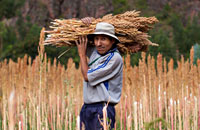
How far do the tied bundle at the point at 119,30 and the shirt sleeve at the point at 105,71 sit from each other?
234 mm

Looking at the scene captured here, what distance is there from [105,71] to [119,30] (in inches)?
13.6

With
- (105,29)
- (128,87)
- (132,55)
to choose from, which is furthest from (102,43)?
(132,55)

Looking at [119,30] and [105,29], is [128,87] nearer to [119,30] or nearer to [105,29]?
[119,30]

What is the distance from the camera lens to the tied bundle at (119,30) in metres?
2.35

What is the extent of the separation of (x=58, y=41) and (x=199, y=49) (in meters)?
4.11

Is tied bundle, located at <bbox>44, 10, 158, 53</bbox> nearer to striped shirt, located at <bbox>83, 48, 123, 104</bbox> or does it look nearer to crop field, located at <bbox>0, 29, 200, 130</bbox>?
striped shirt, located at <bbox>83, 48, 123, 104</bbox>

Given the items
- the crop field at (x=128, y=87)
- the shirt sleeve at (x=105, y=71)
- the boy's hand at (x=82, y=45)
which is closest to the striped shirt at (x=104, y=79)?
the shirt sleeve at (x=105, y=71)

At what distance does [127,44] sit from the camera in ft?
8.30

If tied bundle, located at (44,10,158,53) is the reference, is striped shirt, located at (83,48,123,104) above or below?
below

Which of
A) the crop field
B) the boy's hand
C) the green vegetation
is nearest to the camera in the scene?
the boy's hand

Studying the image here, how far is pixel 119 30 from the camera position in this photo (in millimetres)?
2361

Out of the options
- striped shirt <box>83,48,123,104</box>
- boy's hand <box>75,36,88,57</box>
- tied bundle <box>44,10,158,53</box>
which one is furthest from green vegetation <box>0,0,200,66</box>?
striped shirt <box>83,48,123,104</box>

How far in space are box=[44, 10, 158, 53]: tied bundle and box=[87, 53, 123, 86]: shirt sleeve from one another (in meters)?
0.23

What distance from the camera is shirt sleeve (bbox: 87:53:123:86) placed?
2.19 metres
